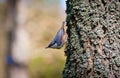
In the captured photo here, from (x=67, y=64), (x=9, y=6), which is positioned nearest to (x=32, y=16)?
(x=9, y=6)

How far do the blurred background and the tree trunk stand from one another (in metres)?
5.86

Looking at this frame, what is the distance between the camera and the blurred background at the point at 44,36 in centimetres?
867

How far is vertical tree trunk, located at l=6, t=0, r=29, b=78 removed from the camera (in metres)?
6.59

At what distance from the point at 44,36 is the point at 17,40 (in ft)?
9.74

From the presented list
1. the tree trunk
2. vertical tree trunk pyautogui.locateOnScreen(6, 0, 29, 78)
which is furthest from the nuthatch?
vertical tree trunk pyautogui.locateOnScreen(6, 0, 29, 78)

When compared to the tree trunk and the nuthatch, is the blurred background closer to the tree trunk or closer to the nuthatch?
the nuthatch

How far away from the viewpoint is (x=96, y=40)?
195 cm

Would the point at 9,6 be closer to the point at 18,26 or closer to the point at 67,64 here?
the point at 18,26

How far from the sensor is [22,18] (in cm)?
670

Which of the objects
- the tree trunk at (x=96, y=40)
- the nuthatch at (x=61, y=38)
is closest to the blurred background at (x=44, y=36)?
the nuthatch at (x=61, y=38)

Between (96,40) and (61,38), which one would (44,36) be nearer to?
(61,38)

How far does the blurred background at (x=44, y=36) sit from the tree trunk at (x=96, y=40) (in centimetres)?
586

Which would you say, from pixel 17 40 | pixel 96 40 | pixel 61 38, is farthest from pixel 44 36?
pixel 96 40

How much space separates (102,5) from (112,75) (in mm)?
328
